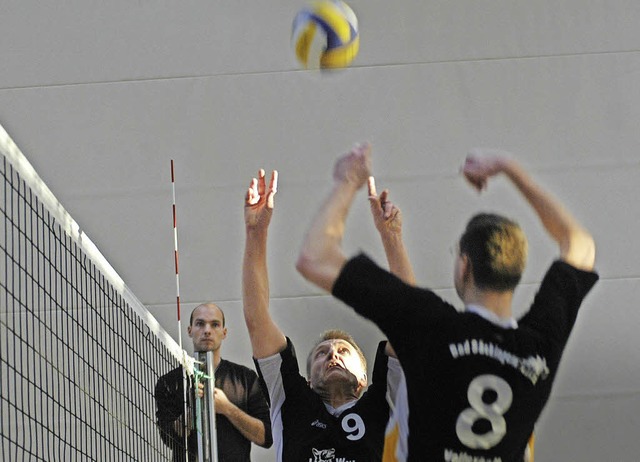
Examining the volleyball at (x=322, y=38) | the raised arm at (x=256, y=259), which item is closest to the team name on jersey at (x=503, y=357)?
the raised arm at (x=256, y=259)

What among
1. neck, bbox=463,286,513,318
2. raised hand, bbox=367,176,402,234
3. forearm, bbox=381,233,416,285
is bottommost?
neck, bbox=463,286,513,318

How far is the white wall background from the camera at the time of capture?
8.12 m

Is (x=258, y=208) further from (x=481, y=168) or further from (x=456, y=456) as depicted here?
(x=456, y=456)

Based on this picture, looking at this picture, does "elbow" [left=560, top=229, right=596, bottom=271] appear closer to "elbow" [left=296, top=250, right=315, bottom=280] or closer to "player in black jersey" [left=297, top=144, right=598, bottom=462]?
"player in black jersey" [left=297, top=144, right=598, bottom=462]

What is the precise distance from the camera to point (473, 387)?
2.71 m

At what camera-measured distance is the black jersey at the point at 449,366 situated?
8.82ft

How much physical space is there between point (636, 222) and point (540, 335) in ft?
18.4

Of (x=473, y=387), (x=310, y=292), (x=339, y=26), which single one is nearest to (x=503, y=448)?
(x=473, y=387)

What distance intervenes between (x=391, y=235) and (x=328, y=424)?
0.98m

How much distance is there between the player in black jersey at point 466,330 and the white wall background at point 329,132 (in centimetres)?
522

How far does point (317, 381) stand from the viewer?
4.57 meters

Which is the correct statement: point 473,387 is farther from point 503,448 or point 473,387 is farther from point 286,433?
point 286,433

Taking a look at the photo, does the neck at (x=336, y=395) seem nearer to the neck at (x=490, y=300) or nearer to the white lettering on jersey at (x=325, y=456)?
the white lettering on jersey at (x=325, y=456)

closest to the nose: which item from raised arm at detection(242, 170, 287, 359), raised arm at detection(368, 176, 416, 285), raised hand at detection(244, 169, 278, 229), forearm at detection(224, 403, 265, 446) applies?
raised arm at detection(242, 170, 287, 359)
